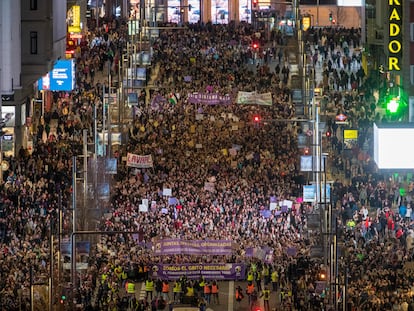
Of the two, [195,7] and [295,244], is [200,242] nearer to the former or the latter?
[295,244]

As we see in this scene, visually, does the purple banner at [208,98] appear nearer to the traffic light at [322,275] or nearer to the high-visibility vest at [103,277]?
the high-visibility vest at [103,277]

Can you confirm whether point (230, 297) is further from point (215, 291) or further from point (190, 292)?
point (190, 292)

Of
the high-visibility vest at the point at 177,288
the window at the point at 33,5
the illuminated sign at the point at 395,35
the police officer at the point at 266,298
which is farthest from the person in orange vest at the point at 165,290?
the illuminated sign at the point at 395,35

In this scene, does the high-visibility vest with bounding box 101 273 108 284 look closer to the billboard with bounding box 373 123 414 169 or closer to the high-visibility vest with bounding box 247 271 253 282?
the high-visibility vest with bounding box 247 271 253 282

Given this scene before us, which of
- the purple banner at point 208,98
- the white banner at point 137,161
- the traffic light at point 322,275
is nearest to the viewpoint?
the traffic light at point 322,275

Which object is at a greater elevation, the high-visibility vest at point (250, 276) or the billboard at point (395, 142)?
the billboard at point (395, 142)

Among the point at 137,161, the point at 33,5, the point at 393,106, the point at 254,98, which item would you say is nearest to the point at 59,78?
the point at 33,5
